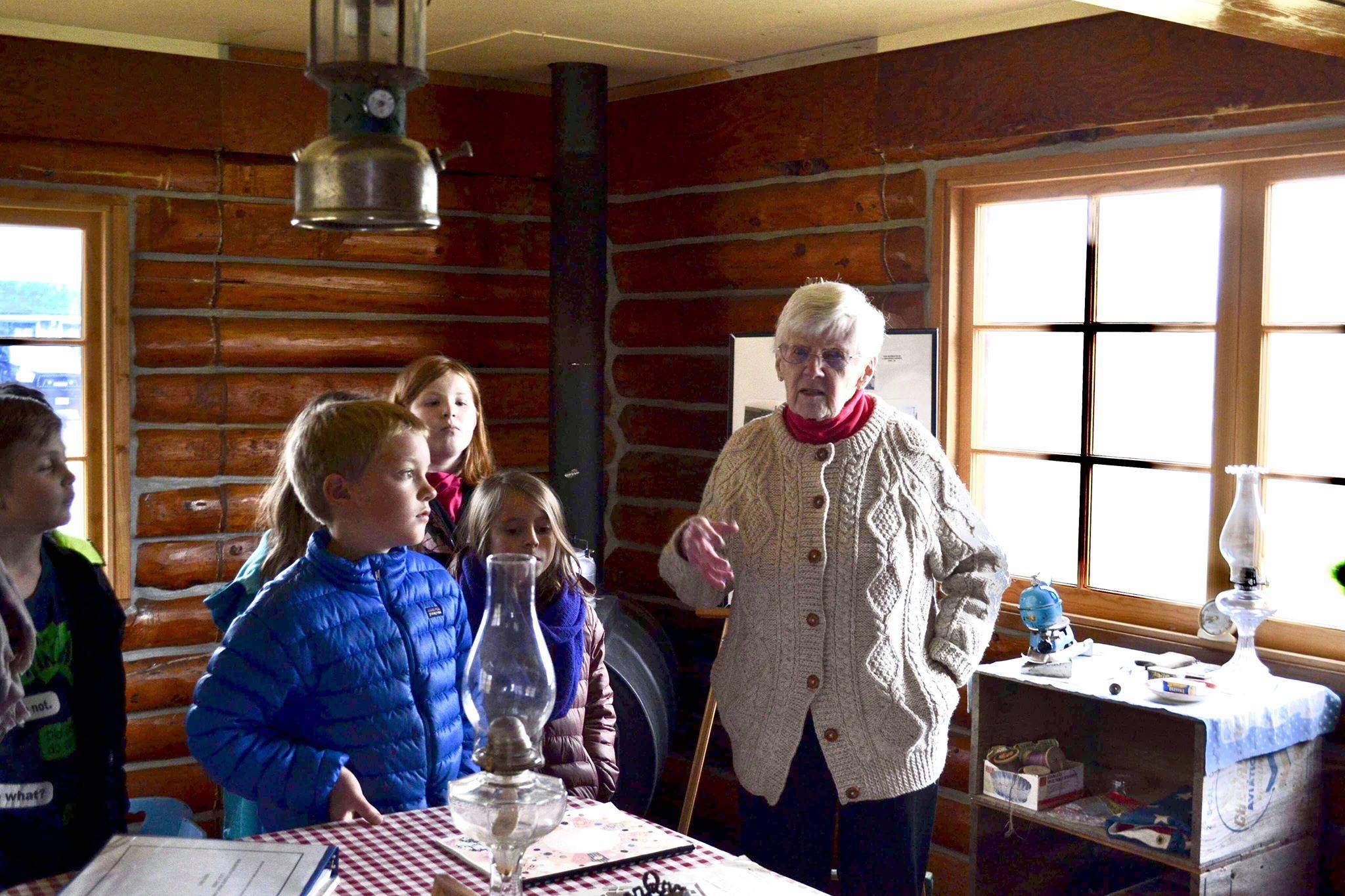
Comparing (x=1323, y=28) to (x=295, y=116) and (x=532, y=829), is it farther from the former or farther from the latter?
(x=295, y=116)

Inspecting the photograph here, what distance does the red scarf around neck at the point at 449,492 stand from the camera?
3.31 meters

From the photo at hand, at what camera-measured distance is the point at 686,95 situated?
192 inches

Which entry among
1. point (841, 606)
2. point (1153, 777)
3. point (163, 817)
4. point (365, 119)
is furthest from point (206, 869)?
point (1153, 777)

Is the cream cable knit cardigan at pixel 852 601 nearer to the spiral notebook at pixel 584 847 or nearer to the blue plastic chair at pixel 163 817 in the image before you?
the spiral notebook at pixel 584 847

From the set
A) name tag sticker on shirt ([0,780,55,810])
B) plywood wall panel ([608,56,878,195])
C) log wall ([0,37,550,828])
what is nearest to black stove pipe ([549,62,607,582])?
plywood wall panel ([608,56,878,195])

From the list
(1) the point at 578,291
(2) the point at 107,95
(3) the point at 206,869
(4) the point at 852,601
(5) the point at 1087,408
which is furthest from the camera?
(1) the point at 578,291

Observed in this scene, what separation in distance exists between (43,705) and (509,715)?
96cm

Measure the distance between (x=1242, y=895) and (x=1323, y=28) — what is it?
1931 millimetres

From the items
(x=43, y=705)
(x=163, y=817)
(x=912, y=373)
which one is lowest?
(x=163, y=817)

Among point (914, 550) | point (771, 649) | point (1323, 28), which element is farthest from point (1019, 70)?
point (771, 649)

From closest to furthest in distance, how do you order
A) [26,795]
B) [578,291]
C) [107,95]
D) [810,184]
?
[26,795] < [107,95] < [810,184] < [578,291]

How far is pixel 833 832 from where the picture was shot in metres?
2.61

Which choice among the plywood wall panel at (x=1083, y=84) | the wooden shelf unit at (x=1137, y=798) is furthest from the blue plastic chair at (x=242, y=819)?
the plywood wall panel at (x=1083, y=84)

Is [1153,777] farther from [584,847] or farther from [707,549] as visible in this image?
[584,847]
